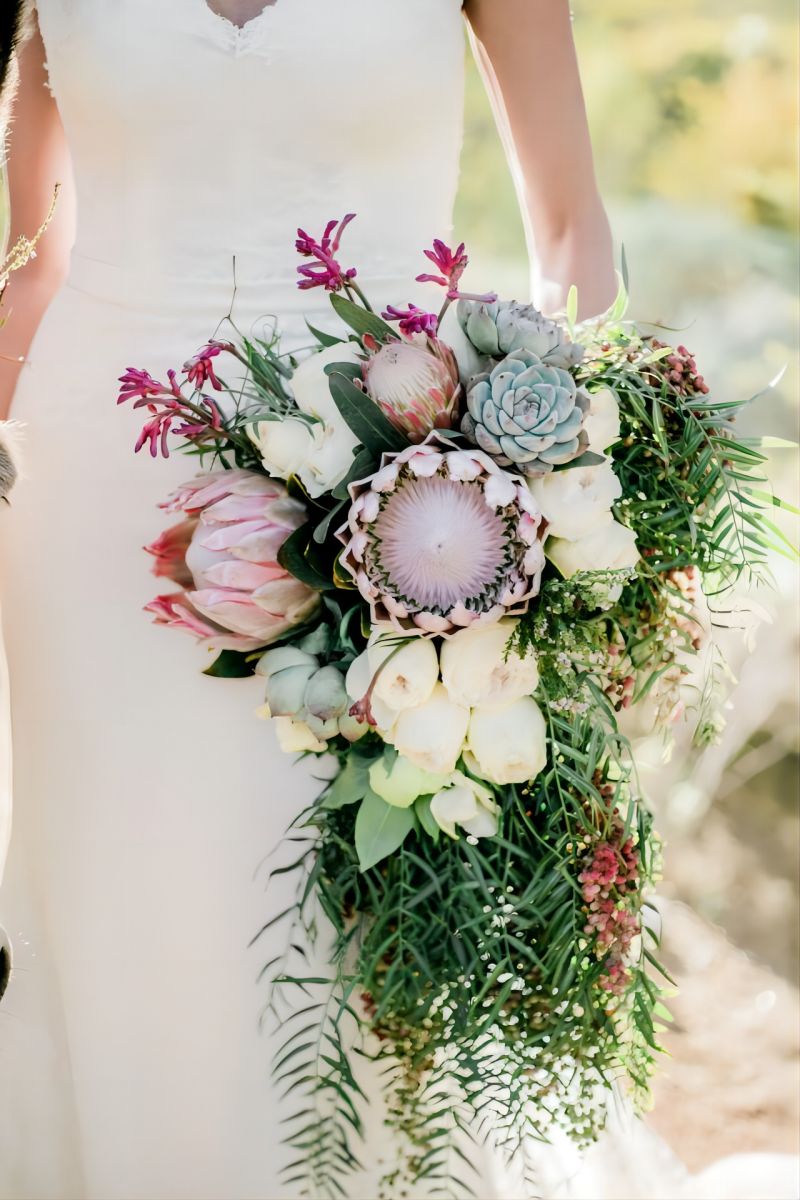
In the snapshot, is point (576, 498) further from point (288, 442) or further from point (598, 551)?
point (288, 442)

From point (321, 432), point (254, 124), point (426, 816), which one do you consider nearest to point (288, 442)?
point (321, 432)

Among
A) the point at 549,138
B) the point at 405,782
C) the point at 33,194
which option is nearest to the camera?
the point at 405,782

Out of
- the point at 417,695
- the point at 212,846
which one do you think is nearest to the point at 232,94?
the point at 417,695

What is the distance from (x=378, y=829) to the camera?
1007 mm

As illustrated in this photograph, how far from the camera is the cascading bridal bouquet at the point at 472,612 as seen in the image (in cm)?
92

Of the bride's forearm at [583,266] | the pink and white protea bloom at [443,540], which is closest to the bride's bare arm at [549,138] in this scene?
the bride's forearm at [583,266]

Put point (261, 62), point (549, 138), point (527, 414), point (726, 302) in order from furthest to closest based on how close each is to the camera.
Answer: point (726, 302), point (549, 138), point (261, 62), point (527, 414)

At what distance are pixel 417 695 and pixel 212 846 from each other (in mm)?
390

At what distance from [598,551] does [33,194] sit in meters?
0.94

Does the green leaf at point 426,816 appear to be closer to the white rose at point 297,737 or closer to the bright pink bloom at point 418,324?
the white rose at point 297,737

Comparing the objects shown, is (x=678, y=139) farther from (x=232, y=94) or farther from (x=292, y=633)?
(x=292, y=633)

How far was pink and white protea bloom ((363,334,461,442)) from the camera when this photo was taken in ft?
3.03

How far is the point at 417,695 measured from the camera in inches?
37.9

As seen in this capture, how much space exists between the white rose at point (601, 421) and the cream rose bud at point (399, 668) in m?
0.22
